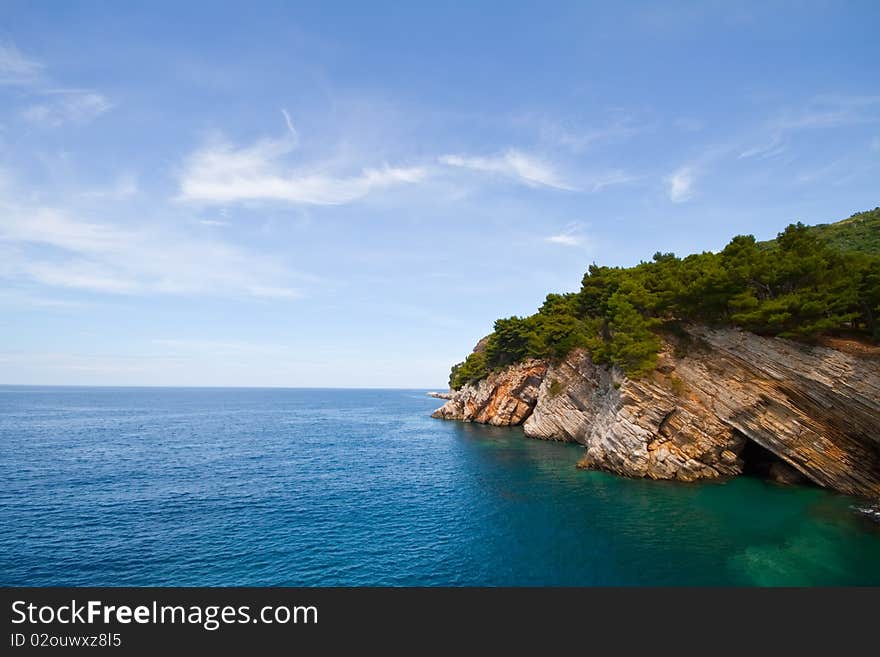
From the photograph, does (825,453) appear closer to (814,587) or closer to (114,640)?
(814,587)

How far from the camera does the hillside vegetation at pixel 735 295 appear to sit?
1261 inches

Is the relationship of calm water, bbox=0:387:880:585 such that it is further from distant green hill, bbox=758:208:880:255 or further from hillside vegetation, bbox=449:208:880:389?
distant green hill, bbox=758:208:880:255

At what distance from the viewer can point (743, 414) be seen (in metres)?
38.6

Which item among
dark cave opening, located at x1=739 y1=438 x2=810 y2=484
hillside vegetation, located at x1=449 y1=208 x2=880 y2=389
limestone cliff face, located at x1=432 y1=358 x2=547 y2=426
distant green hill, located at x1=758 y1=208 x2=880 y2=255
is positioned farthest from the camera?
limestone cliff face, located at x1=432 y1=358 x2=547 y2=426

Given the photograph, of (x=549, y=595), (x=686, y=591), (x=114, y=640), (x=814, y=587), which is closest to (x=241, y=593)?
(x=114, y=640)

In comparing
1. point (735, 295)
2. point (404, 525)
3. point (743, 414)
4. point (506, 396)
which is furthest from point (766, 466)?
point (506, 396)

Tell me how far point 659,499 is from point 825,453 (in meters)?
14.3

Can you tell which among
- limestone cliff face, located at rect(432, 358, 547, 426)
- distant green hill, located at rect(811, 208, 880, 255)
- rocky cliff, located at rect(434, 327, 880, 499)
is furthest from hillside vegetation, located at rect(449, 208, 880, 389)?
limestone cliff face, located at rect(432, 358, 547, 426)

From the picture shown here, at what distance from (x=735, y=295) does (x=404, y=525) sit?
34177 millimetres

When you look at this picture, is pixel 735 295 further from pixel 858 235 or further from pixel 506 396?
pixel 506 396

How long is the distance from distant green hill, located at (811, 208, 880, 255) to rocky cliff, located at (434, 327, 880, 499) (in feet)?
90.8

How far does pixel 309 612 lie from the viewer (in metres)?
14.9

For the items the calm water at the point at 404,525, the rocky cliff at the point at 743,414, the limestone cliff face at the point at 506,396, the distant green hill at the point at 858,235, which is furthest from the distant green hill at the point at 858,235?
the limestone cliff face at the point at 506,396

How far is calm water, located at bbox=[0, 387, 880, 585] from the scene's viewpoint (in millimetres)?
23000
